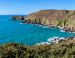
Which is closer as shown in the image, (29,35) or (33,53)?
(33,53)

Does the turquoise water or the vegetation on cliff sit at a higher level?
the vegetation on cliff

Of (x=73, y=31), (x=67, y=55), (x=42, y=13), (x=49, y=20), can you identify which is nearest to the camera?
(x=67, y=55)

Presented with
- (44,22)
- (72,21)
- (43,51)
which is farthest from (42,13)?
(43,51)

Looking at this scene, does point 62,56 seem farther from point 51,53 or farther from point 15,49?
point 15,49

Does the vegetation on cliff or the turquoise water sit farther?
the turquoise water

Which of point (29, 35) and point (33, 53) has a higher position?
point (33, 53)

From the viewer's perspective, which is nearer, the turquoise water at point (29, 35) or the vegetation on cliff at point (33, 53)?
the vegetation on cliff at point (33, 53)

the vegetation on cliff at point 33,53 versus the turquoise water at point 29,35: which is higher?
the vegetation on cliff at point 33,53

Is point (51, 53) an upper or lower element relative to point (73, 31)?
upper

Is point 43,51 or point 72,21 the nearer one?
point 43,51

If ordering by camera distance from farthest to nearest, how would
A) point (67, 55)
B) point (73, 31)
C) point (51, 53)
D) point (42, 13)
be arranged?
point (42, 13) → point (73, 31) → point (51, 53) → point (67, 55)
